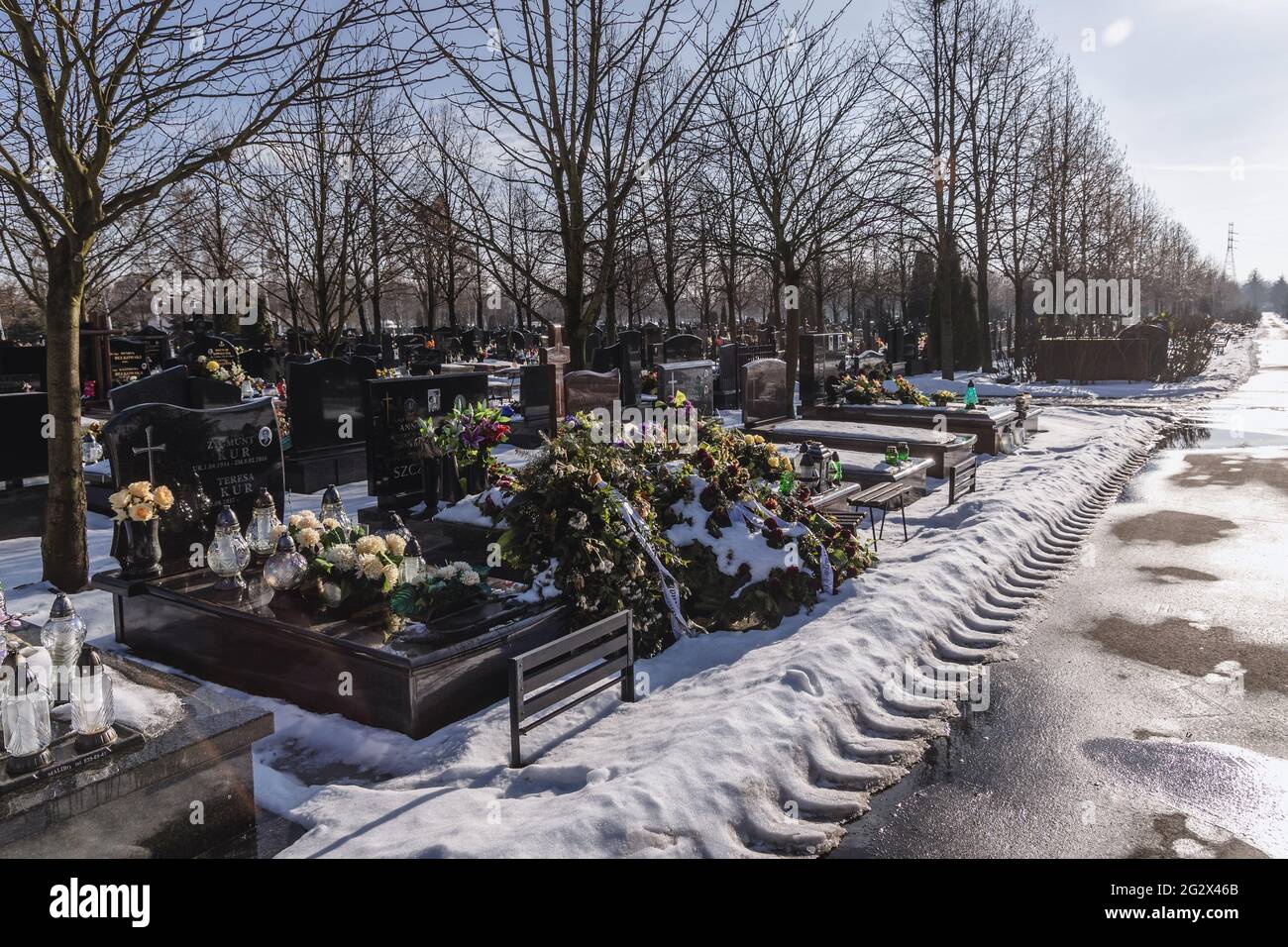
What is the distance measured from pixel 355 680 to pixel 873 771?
3.14 m

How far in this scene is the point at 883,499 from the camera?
36.7 ft

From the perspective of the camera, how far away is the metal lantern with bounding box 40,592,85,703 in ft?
15.3

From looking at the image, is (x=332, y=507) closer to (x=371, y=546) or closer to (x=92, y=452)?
(x=371, y=546)

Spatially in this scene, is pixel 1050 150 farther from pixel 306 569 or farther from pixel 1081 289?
pixel 306 569

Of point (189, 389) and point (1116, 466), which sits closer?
point (189, 389)

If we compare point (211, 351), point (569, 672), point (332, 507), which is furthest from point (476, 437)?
point (211, 351)

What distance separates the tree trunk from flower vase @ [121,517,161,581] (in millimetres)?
1312

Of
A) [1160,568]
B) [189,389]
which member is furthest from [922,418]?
[189,389]

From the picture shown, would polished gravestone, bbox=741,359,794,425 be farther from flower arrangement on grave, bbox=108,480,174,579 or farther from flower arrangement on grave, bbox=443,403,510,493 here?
flower arrangement on grave, bbox=108,480,174,579

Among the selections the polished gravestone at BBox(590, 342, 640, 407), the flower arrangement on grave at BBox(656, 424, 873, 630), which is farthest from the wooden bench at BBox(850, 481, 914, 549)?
the polished gravestone at BBox(590, 342, 640, 407)

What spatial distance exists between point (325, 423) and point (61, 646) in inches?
357
